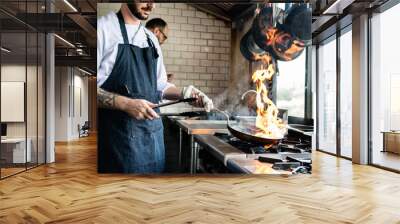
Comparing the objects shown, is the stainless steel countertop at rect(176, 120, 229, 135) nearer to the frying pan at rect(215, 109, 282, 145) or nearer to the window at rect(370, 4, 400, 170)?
the frying pan at rect(215, 109, 282, 145)

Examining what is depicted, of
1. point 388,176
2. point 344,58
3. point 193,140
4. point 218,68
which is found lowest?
point 388,176

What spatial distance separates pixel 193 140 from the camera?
17.3 ft

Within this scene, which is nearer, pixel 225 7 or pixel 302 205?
pixel 302 205

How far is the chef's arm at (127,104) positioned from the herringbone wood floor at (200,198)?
950 mm

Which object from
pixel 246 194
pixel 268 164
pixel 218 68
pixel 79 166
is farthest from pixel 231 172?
pixel 79 166

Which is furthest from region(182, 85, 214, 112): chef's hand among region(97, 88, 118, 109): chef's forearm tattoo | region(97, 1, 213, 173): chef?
region(97, 88, 118, 109): chef's forearm tattoo

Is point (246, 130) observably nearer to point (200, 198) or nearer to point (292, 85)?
point (292, 85)

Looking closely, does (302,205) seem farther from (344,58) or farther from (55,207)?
(344,58)

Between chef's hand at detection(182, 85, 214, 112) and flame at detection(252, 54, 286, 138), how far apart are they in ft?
2.35

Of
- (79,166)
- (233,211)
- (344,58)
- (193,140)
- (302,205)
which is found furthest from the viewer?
(344,58)

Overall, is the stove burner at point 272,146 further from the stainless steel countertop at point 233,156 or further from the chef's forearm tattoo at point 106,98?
the chef's forearm tattoo at point 106,98

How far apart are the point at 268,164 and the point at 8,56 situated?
14.1ft

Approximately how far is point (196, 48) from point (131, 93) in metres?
1.16

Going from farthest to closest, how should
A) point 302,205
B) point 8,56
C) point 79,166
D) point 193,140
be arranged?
point 79,166 < point 8,56 < point 193,140 < point 302,205
